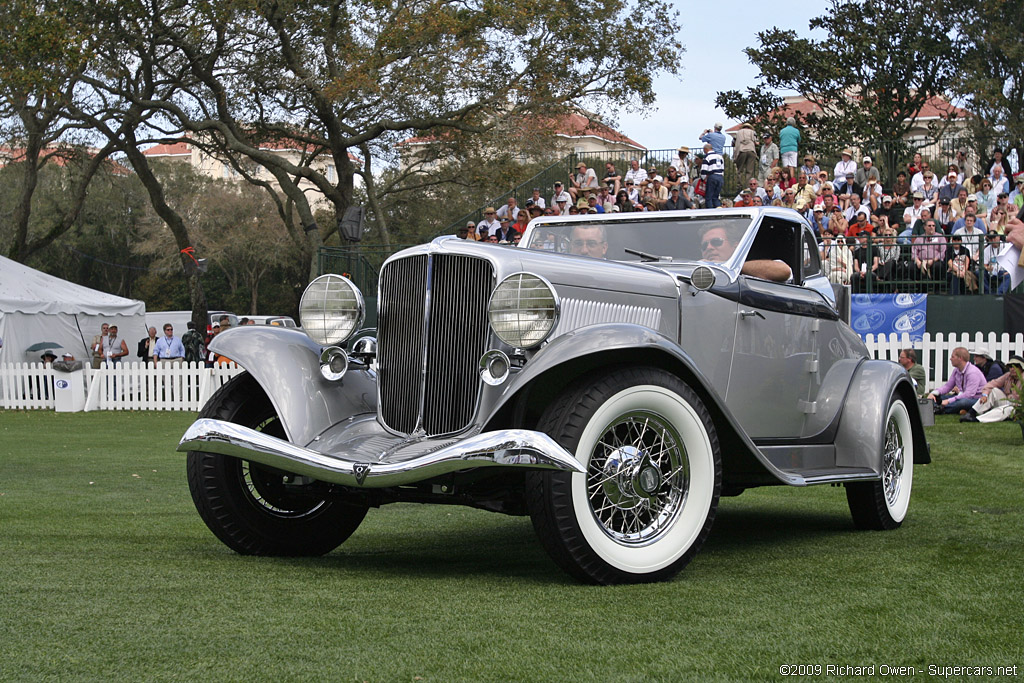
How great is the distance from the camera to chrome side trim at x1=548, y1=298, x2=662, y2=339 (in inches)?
207

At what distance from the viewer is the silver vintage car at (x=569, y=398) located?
474 centimetres

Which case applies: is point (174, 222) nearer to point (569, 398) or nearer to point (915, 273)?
point (915, 273)

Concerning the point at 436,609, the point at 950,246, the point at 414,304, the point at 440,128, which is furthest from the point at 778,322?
the point at 440,128

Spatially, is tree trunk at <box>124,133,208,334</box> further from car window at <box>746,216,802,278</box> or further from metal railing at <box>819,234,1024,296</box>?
car window at <box>746,216,802,278</box>

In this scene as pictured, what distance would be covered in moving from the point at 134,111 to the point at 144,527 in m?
27.1

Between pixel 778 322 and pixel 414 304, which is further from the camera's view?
pixel 778 322

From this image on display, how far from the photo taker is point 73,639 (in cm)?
362

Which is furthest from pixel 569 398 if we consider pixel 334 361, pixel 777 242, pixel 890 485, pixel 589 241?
pixel 890 485

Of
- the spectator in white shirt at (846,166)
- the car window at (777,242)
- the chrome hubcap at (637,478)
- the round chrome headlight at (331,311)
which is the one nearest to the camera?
the chrome hubcap at (637,478)

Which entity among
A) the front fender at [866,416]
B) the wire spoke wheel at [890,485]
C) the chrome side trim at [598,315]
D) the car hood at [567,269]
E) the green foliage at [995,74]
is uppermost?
the green foliage at [995,74]

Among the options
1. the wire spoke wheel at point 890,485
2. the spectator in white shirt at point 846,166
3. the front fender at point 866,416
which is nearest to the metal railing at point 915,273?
the spectator in white shirt at point 846,166

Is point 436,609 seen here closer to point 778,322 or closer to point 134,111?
point 778,322

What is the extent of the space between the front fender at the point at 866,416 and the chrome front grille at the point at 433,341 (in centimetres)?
270

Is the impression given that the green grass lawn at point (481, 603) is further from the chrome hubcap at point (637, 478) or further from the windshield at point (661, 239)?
the windshield at point (661, 239)
